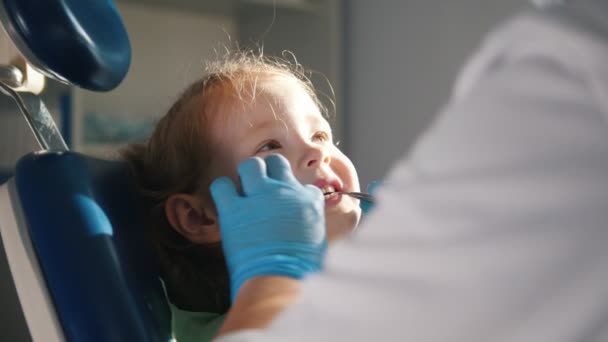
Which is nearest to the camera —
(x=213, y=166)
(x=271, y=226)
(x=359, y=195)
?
(x=271, y=226)

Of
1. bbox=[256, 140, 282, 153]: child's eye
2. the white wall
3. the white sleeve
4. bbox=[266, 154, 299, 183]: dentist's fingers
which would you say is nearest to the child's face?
bbox=[256, 140, 282, 153]: child's eye

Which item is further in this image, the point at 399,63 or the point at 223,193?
the point at 399,63

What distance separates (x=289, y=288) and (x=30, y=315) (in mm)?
357

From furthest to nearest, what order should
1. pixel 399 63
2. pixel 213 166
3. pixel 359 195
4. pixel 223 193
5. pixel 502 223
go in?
pixel 399 63
pixel 213 166
pixel 359 195
pixel 223 193
pixel 502 223

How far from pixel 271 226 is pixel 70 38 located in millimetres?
412

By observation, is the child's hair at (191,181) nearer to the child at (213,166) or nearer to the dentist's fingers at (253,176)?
the child at (213,166)

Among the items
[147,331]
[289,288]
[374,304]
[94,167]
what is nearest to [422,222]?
[374,304]

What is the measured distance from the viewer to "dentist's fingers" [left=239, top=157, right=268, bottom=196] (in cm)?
83

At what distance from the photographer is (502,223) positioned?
0.41m

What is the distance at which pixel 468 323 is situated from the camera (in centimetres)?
42

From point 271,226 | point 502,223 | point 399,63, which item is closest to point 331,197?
point 271,226

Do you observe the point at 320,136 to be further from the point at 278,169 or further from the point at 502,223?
the point at 502,223

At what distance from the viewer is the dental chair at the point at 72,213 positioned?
869 mm

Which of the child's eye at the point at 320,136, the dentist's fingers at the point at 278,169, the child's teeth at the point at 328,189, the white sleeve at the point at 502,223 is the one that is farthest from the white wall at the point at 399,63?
the white sleeve at the point at 502,223
